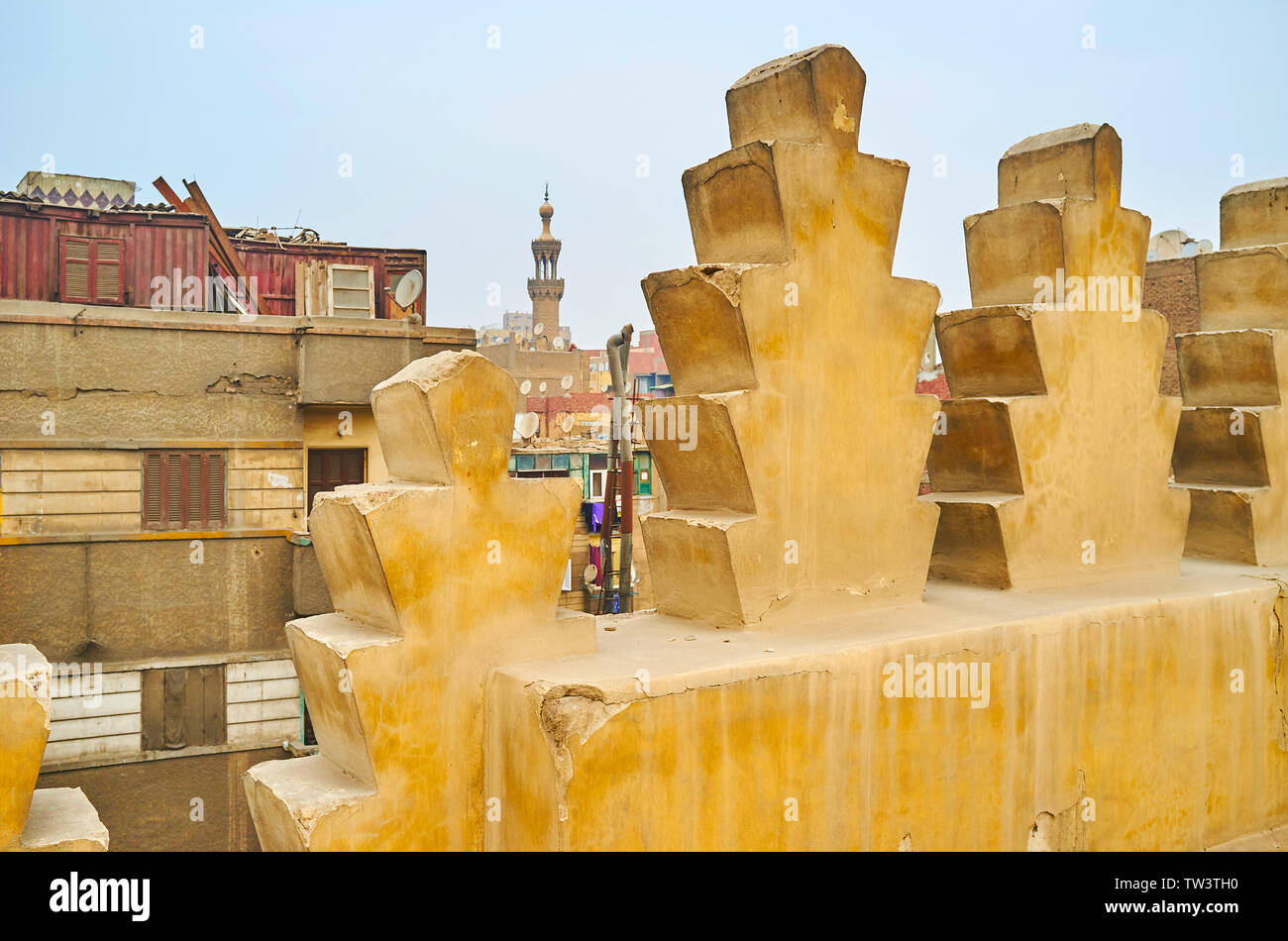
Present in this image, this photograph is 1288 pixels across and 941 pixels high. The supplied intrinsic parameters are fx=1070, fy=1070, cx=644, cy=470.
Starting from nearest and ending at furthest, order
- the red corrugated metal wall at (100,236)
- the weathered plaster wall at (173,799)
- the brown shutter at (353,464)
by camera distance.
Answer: the weathered plaster wall at (173,799) < the brown shutter at (353,464) < the red corrugated metal wall at (100,236)

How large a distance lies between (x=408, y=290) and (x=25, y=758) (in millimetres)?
16220

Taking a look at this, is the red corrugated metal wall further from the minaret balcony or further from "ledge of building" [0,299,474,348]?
the minaret balcony

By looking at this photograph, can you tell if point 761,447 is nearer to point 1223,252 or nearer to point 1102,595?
point 1102,595

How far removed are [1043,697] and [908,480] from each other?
0.98m

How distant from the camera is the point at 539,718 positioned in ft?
10.2

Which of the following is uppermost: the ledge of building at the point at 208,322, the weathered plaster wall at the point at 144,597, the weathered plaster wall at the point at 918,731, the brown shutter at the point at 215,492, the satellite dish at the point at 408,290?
the satellite dish at the point at 408,290

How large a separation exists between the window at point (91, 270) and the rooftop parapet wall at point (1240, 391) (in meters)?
16.2

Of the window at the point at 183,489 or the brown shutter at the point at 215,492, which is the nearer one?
the window at the point at 183,489

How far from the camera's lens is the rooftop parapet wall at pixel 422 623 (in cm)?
317

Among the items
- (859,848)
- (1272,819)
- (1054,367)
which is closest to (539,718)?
(859,848)

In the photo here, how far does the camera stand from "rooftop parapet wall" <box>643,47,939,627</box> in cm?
392

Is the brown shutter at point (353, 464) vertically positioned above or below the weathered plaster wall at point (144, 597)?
above

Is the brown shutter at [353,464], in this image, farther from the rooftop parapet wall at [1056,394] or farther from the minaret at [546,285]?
the minaret at [546,285]

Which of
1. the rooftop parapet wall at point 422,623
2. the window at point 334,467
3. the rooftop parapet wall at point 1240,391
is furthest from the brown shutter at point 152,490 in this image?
the rooftop parapet wall at point 1240,391
